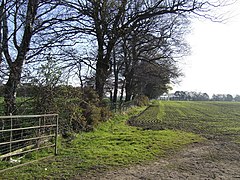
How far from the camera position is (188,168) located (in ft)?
20.3

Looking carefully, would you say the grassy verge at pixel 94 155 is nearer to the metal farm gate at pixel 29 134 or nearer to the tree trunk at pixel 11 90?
the metal farm gate at pixel 29 134

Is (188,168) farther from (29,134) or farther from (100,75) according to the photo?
(100,75)

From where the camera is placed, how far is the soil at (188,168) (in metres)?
5.53

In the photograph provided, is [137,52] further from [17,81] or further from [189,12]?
[17,81]

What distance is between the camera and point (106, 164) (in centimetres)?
641

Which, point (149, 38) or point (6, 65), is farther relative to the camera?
point (149, 38)

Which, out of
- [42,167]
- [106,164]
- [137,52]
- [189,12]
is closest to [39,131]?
[42,167]

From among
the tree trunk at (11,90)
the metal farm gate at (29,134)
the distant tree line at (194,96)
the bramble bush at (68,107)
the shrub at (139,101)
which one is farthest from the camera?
the distant tree line at (194,96)

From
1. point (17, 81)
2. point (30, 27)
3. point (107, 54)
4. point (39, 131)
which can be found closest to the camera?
point (39, 131)

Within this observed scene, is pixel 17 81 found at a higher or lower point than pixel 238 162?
higher

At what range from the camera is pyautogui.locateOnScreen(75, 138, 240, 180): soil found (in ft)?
18.1

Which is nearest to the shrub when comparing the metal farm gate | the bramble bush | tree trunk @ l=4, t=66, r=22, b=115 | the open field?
the bramble bush

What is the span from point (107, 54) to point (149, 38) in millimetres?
4638

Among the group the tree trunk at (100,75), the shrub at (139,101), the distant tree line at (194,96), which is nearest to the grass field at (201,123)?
the tree trunk at (100,75)
